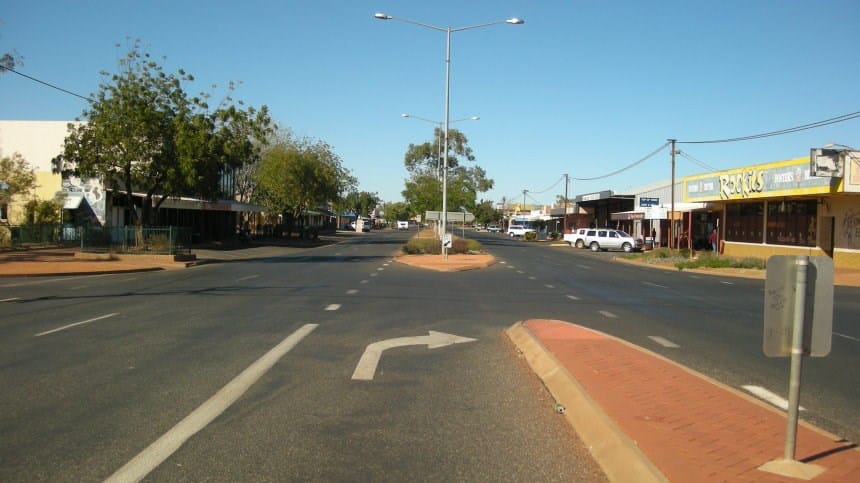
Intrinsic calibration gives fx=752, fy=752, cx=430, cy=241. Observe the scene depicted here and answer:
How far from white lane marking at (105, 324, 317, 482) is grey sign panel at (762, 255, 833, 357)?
4378 millimetres

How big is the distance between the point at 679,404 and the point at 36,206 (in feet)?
Result: 135

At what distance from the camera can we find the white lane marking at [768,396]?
762 cm

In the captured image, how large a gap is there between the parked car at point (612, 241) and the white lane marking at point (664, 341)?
152 ft

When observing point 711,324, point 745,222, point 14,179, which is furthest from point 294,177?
point 711,324

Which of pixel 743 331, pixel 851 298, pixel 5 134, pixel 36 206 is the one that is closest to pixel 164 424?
pixel 743 331

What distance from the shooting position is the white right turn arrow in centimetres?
885

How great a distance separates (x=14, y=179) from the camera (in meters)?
38.8

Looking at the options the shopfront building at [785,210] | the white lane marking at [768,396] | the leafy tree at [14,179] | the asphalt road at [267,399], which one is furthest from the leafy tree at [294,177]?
the white lane marking at [768,396]

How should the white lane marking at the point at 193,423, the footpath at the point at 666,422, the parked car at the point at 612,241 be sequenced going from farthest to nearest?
1. the parked car at the point at 612,241
2. the white lane marking at the point at 193,423
3. the footpath at the point at 666,422

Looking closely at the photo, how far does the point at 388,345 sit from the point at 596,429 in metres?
5.05

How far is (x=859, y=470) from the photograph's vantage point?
16.8 feet

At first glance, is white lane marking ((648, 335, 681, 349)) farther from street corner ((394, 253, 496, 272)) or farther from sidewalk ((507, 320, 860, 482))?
street corner ((394, 253, 496, 272))

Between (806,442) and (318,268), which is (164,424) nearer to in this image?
(806,442)

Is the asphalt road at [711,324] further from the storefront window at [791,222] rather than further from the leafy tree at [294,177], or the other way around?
the leafy tree at [294,177]
